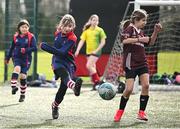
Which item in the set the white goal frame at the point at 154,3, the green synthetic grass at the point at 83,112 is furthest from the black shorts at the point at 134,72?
the white goal frame at the point at 154,3

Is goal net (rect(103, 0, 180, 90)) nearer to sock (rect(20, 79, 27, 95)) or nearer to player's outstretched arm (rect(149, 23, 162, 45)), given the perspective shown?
sock (rect(20, 79, 27, 95))

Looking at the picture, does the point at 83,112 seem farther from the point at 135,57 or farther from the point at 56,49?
the point at 135,57

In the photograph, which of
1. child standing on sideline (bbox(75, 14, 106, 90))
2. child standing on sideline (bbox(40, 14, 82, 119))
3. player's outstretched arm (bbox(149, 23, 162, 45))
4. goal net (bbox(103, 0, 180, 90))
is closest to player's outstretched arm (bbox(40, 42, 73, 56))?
child standing on sideline (bbox(40, 14, 82, 119))

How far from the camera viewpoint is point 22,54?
1252 centimetres

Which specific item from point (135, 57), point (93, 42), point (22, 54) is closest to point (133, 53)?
point (135, 57)

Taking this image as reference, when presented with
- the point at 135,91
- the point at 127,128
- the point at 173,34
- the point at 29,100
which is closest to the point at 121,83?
the point at 135,91

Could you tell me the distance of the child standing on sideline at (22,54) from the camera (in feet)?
40.9

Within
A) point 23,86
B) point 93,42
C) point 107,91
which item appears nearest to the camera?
point 107,91

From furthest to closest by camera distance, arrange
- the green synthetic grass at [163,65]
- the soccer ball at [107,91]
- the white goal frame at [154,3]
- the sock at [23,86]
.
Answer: the green synthetic grass at [163,65], the white goal frame at [154,3], the sock at [23,86], the soccer ball at [107,91]

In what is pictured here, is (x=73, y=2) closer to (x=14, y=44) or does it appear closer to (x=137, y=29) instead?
(x=14, y=44)

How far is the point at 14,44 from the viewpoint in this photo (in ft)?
41.9

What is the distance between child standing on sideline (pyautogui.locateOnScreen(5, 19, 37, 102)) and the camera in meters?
12.5

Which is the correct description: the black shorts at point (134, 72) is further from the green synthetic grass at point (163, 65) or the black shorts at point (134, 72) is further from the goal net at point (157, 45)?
the green synthetic grass at point (163, 65)

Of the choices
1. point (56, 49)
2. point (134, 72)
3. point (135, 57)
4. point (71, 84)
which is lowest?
point (71, 84)
